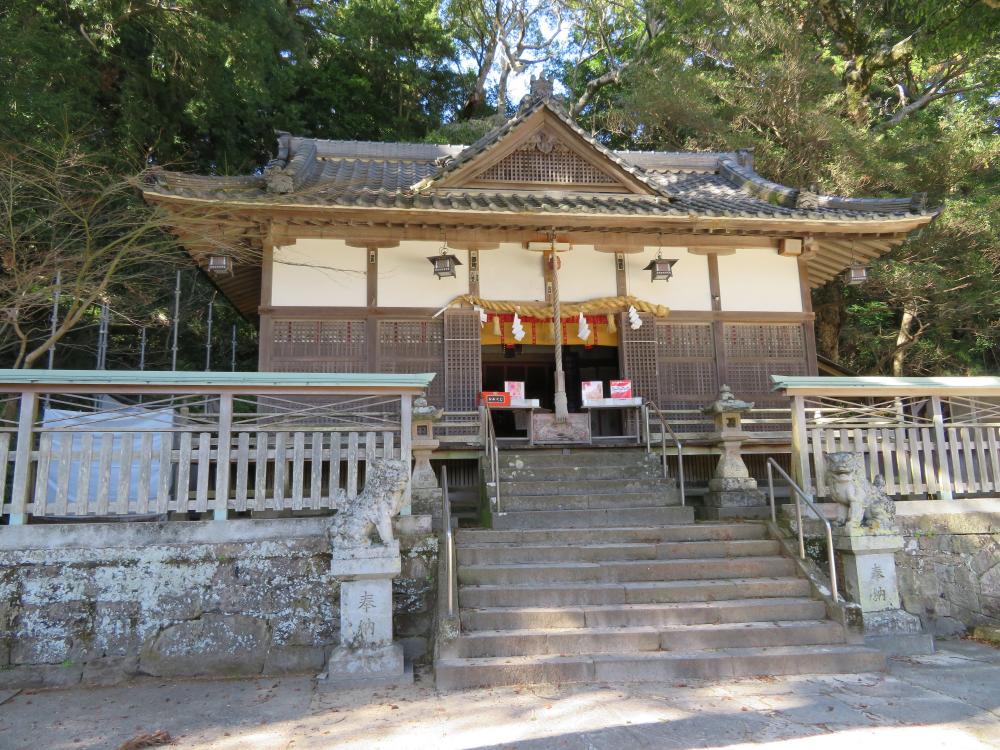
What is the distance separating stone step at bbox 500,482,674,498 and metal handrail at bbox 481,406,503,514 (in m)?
0.27

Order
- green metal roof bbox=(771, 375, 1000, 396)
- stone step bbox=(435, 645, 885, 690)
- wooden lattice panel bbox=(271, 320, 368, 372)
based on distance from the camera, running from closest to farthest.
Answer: stone step bbox=(435, 645, 885, 690) < green metal roof bbox=(771, 375, 1000, 396) < wooden lattice panel bbox=(271, 320, 368, 372)

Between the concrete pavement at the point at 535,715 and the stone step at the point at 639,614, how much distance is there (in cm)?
72

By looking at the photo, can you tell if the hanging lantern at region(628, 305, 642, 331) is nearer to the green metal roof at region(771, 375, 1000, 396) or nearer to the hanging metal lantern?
the green metal roof at region(771, 375, 1000, 396)

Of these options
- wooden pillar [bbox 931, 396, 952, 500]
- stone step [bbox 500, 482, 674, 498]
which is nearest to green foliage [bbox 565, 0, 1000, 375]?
wooden pillar [bbox 931, 396, 952, 500]

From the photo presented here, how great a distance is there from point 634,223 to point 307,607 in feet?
22.8

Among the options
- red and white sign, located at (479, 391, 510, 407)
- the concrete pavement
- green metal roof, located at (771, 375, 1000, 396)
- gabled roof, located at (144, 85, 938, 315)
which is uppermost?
gabled roof, located at (144, 85, 938, 315)

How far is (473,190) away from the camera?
403 inches

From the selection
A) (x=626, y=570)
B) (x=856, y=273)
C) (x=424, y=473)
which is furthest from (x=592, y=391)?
(x=856, y=273)

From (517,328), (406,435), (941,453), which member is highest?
(517,328)

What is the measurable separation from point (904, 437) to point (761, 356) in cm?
318

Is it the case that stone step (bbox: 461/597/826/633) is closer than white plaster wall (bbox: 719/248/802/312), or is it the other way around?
stone step (bbox: 461/597/826/633)

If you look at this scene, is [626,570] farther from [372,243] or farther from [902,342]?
[902,342]

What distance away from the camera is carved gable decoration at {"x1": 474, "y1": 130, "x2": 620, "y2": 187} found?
1066cm

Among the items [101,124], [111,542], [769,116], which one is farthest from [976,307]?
[101,124]
